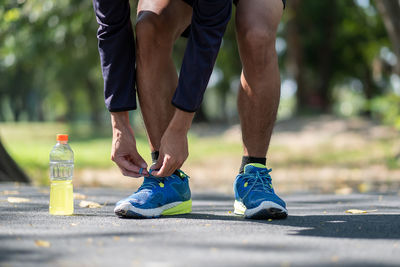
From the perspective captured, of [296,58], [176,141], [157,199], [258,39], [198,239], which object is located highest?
[296,58]

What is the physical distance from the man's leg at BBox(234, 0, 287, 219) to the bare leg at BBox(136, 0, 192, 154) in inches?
14.5

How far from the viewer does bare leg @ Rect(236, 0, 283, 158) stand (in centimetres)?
271

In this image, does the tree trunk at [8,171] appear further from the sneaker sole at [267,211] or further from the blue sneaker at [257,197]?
the sneaker sole at [267,211]

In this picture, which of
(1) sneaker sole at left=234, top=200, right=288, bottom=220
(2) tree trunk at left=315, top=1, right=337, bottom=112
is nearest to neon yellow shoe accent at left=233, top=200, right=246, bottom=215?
(1) sneaker sole at left=234, top=200, right=288, bottom=220

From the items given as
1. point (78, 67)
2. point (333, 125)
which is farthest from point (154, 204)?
point (78, 67)

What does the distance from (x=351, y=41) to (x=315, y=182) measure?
56.8 feet

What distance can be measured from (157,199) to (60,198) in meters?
0.58

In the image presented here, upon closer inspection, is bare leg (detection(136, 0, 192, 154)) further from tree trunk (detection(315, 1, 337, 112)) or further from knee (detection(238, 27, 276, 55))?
tree trunk (detection(315, 1, 337, 112))

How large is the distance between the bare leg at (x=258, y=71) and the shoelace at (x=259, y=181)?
116mm

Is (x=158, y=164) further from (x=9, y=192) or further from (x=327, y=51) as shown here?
(x=327, y=51)

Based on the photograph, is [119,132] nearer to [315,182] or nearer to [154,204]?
[154,204]

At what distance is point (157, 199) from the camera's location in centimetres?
276

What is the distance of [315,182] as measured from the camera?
312 inches

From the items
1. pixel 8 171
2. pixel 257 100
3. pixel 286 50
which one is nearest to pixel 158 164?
pixel 257 100
